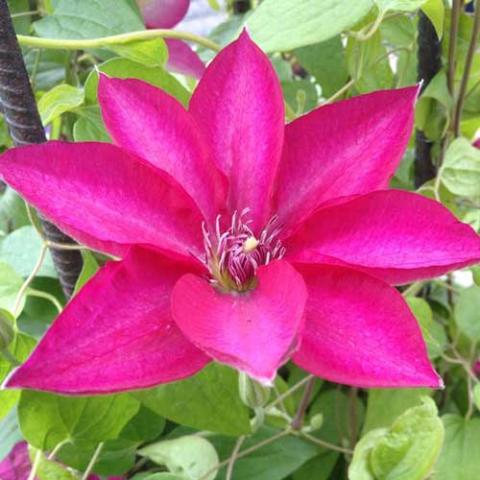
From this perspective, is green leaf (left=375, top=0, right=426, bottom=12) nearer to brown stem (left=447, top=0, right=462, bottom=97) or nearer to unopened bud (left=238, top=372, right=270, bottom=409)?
brown stem (left=447, top=0, right=462, bottom=97)

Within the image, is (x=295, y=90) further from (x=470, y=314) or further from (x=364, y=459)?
(x=364, y=459)

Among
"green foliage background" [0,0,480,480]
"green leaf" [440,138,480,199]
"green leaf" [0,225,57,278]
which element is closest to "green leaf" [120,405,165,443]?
"green foliage background" [0,0,480,480]

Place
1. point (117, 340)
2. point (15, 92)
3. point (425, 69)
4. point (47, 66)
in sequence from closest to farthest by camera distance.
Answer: point (117, 340) → point (15, 92) → point (425, 69) → point (47, 66)

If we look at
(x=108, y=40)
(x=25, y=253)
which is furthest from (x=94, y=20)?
(x=25, y=253)

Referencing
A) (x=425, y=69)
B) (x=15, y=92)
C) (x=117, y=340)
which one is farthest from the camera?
(x=425, y=69)

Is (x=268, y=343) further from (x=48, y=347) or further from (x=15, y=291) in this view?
(x=15, y=291)

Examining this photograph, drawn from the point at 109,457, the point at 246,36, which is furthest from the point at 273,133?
the point at 109,457
